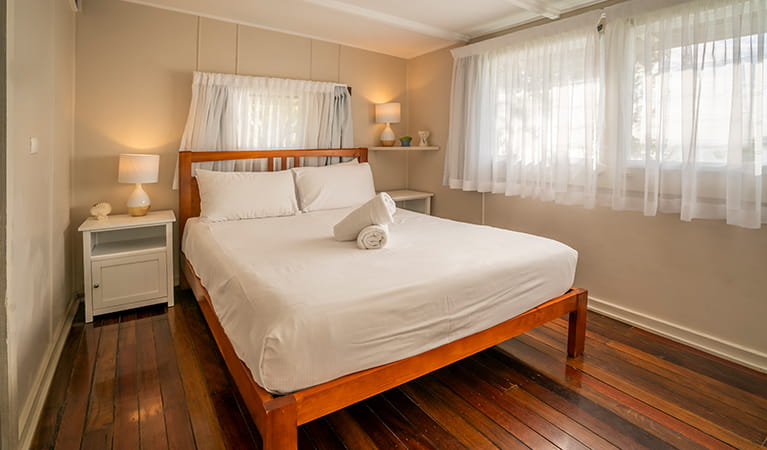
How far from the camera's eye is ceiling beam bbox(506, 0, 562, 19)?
301 cm

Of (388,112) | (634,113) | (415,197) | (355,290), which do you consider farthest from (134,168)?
(634,113)

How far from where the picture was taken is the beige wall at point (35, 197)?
1.53 m

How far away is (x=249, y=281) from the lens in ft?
5.72

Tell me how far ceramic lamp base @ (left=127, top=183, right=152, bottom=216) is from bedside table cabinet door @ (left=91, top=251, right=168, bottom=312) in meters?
0.38

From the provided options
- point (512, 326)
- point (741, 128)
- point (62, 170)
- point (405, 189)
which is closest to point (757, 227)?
point (741, 128)

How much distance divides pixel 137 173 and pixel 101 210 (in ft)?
1.21

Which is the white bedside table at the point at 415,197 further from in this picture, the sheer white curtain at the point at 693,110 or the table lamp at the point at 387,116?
the sheer white curtain at the point at 693,110

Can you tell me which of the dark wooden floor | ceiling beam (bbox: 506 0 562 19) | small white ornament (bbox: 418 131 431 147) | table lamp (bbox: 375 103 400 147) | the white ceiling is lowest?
the dark wooden floor

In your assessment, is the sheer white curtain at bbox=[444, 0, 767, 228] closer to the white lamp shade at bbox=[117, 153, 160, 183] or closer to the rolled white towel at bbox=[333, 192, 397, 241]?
the rolled white towel at bbox=[333, 192, 397, 241]

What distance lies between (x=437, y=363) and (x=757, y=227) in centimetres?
195

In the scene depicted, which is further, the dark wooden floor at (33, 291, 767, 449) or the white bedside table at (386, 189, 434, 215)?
the white bedside table at (386, 189, 434, 215)

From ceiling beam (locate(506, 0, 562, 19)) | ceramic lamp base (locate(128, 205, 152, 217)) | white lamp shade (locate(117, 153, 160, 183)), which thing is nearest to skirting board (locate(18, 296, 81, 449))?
ceramic lamp base (locate(128, 205, 152, 217))

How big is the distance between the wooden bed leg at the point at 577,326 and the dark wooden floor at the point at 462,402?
71 millimetres

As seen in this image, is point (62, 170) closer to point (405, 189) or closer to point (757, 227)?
point (405, 189)
